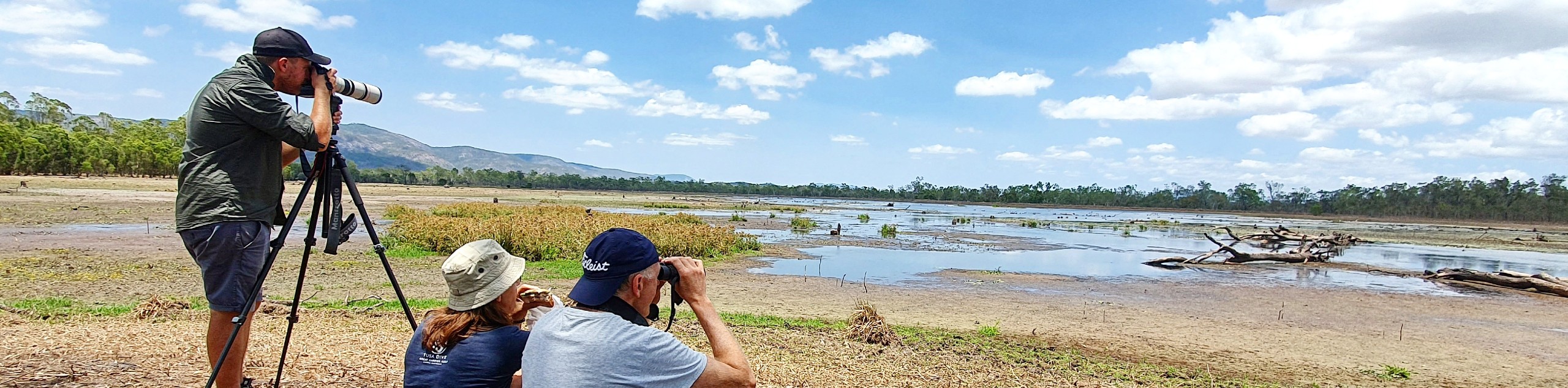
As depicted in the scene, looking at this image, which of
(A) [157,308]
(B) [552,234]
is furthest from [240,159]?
(B) [552,234]

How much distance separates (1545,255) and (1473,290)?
60.4 ft

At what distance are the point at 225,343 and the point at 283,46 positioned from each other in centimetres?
132

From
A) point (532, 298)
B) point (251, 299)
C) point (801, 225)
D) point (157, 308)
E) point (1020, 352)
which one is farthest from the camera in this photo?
point (801, 225)

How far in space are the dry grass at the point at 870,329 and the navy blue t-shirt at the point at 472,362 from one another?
4425 millimetres

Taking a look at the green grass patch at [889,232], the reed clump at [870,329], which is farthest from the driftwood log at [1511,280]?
the reed clump at [870,329]

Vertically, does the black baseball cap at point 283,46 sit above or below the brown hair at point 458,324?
above

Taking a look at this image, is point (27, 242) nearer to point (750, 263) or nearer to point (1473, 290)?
point (750, 263)

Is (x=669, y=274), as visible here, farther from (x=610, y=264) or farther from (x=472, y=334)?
(x=472, y=334)

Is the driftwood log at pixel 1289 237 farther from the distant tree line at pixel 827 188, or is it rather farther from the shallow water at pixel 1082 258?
the distant tree line at pixel 827 188

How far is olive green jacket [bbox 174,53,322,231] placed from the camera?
3.25m

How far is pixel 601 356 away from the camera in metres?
2.28

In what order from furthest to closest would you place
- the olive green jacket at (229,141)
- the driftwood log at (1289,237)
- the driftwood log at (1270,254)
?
the driftwood log at (1289,237)
the driftwood log at (1270,254)
the olive green jacket at (229,141)

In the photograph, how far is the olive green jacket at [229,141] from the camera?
10.7 ft

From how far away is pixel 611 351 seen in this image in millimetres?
2287
